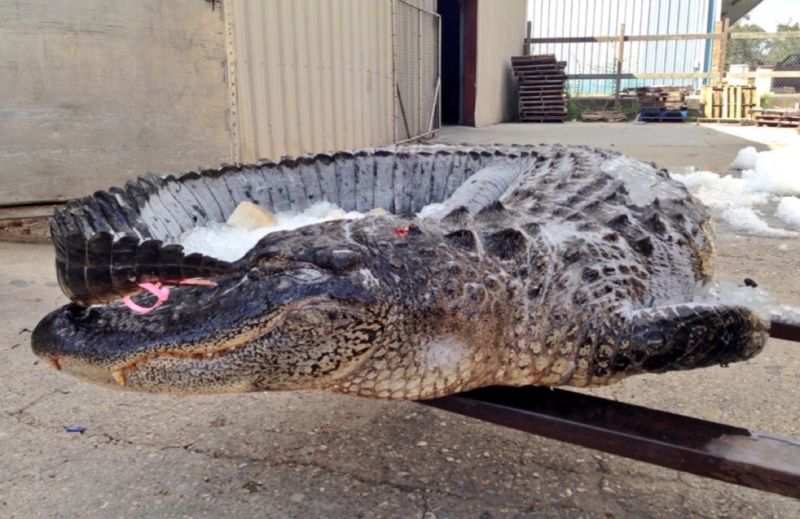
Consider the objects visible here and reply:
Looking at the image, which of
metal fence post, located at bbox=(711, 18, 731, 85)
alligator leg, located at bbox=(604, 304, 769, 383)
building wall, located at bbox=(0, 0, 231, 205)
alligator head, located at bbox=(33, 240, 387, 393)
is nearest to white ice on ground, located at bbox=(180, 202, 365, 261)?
alligator head, located at bbox=(33, 240, 387, 393)

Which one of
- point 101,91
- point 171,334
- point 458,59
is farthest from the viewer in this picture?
point 458,59

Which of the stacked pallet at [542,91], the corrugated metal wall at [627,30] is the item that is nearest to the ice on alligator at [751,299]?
the stacked pallet at [542,91]

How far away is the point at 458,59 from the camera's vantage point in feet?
46.7

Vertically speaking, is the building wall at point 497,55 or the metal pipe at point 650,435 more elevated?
the building wall at point 497,55

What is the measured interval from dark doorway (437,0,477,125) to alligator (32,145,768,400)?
40.8 ft

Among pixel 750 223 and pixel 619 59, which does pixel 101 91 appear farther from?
pixel 619 59

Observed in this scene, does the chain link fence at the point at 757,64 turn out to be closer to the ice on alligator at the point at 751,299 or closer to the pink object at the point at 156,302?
the ice on alligator at the point at 751,299

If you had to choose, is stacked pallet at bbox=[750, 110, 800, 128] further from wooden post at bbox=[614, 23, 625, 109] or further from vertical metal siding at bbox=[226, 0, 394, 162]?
vertical metal siding at bbox=[226, 0, 394, 162]

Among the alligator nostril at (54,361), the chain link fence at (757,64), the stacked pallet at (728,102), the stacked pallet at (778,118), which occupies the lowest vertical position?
the alligator nostril at (54,361)

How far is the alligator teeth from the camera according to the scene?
3.92ft

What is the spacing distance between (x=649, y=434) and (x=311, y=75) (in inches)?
200

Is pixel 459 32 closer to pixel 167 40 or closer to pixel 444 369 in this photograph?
pixel 167 40

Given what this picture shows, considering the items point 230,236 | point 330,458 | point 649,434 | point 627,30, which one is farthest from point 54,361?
point 627,30

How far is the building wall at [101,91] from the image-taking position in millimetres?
3902
